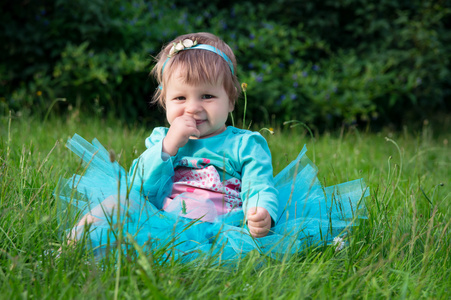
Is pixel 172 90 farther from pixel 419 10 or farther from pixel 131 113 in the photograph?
pixel 419 10

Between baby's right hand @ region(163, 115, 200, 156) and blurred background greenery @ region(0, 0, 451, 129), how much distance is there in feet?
6.58

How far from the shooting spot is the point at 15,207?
169 cm

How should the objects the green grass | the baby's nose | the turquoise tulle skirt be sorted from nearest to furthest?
the green grass
the turquoise tulle skirt
the baby's nose

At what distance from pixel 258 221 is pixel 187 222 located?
29 cm

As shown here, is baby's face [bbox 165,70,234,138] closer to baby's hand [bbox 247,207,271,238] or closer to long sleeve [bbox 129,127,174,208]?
long sleeve [bbox 129,127,174,208]

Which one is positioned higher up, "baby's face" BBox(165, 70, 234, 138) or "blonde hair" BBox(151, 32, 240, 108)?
"blonde hair" BBox(151, 32, 240, 108)

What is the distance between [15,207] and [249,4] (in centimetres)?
501

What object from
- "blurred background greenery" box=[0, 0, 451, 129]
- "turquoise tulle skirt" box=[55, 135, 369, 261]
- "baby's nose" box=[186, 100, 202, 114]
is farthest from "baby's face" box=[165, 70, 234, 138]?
"blurred background greenery" box=[0, 0, 451, 129]

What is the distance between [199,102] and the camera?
6.36 feet

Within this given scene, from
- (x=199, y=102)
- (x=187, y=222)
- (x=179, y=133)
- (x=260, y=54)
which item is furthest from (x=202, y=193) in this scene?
(x=260, y=54)

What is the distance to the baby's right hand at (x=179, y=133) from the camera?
6.09 feet

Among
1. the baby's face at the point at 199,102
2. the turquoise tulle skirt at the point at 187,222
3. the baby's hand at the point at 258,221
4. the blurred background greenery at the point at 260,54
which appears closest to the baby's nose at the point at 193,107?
the baby's face at the point at 199,102

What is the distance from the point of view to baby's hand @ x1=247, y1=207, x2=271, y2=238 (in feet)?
5.57

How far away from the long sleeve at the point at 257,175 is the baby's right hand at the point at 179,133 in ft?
0.81
